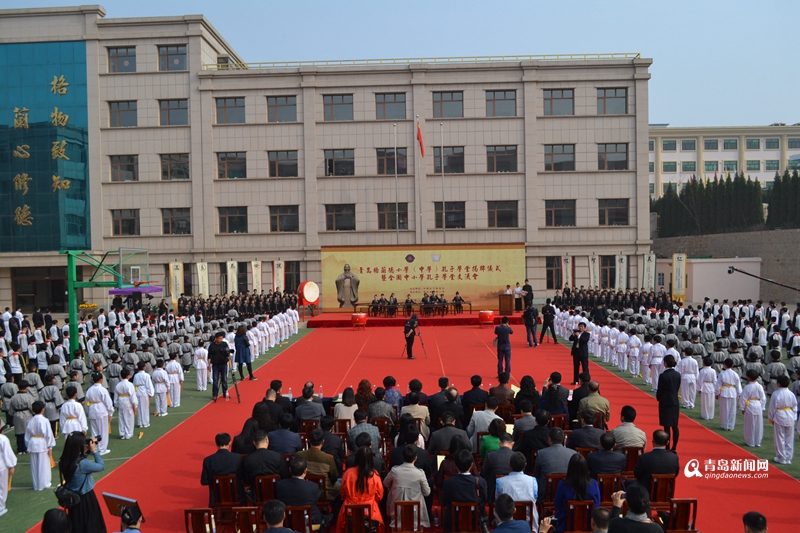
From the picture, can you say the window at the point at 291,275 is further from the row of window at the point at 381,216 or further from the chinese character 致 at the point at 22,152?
the chinese character 致 at the point at 22,152

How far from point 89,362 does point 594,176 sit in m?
28.1

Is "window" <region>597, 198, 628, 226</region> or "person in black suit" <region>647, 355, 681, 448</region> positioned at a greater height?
"window" <region>597, 198, 628, 226</region>

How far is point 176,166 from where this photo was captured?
120 feet

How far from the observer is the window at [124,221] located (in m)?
36.8

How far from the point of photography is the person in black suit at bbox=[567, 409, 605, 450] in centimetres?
766

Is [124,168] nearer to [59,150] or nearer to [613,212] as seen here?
[59,150]

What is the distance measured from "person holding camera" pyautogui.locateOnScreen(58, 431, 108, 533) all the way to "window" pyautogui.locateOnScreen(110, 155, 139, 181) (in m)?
33.2

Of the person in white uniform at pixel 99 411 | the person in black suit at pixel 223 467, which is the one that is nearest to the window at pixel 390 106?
the person in white uniform at pixel 99 411

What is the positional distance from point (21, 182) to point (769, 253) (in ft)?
138

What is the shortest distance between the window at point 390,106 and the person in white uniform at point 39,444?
29.5m

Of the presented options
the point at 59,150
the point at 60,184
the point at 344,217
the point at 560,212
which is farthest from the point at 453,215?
the point at 59,150

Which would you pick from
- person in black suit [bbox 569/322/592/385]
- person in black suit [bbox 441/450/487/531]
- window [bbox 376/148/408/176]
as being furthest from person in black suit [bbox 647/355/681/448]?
window [bbox 376/148/408/176]

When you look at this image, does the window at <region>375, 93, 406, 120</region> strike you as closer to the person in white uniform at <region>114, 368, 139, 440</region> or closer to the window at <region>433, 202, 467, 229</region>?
the window at <region>433, 202, 467, 229</region>

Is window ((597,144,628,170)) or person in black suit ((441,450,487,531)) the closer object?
person in black suit ((441,450,487,531))
